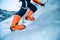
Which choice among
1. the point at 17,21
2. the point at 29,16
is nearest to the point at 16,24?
the point at 17,21

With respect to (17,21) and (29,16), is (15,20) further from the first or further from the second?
(29,16)

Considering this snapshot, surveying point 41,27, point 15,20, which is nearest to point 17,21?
point 15,20

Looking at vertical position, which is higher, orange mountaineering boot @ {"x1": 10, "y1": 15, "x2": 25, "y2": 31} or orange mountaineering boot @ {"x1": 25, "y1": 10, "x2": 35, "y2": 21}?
orange mountaineering boot @ {"x1": 25, "y1": 10, "x2": 35, "y2": 21}

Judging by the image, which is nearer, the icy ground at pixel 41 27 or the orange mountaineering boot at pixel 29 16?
the icy ground at pixel 41 27

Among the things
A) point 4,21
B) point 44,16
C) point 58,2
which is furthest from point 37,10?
point 4,21

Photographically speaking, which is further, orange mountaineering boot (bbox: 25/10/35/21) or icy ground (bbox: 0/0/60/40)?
orange mountaineering boot (bbox: 25/10/35/21)

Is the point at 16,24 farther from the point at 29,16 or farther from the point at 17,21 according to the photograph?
Result: the point at 29,16

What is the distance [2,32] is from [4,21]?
0.32ft

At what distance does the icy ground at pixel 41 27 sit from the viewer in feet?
4.06

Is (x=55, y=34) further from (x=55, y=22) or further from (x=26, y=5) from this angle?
(x=26, y=5)

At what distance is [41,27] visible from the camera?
1272 mm

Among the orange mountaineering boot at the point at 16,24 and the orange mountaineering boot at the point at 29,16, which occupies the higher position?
the orange mountaineering boot at the point at 29,16

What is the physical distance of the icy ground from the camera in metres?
1.24

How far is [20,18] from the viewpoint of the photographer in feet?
4.33
